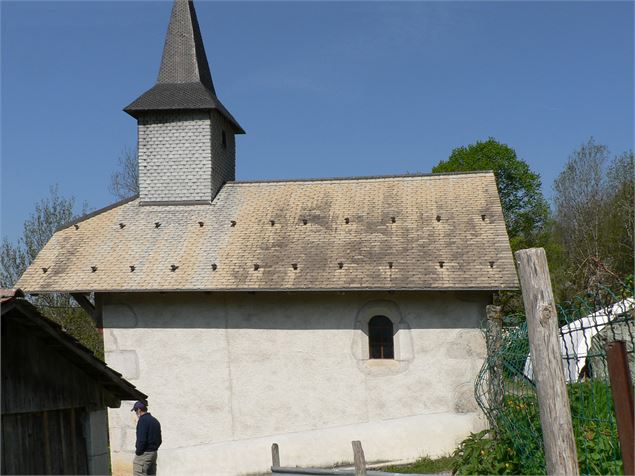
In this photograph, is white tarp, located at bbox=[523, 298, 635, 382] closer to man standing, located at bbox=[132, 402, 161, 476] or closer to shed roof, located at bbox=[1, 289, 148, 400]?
shed roof, located at bbox=[1, 289, 148, 400]

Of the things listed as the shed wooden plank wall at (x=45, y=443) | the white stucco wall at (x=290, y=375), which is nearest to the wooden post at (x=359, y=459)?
the shed wooden plank wall at (x=45, y=443)

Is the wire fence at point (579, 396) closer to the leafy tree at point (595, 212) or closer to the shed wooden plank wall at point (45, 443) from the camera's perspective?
the shed wooden plank wall at point (45, 443)

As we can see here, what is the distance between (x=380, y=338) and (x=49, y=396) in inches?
345

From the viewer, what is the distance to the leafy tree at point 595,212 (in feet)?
109

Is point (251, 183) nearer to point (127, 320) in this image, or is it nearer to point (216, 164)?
point (216, 164)

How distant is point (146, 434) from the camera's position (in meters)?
10.8

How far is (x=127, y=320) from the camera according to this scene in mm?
15672

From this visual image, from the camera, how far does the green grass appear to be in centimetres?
1292

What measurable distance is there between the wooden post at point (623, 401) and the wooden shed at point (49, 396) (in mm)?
4854

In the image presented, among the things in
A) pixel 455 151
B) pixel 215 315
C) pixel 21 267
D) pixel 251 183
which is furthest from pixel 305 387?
pixel 455 151

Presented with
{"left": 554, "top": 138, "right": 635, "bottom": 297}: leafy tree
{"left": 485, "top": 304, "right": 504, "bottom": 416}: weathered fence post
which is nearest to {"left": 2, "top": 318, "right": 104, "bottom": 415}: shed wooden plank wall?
{"left": 485, "top": 304, "right": 504, "bottom": 416}: weathered fence post

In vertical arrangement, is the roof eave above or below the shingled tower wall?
below

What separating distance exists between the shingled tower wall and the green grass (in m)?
8.44

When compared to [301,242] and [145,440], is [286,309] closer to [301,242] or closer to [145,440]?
[301,242]
